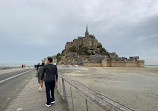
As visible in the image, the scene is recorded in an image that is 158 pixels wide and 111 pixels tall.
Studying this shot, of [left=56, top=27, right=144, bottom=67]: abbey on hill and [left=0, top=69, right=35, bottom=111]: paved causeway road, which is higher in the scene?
[left=56, top=27, right=144, bottom=67]: abbey on hill

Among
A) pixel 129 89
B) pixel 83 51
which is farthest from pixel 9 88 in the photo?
pixel 83 51

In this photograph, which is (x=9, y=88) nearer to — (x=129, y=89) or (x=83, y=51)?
(x=129, y=89)

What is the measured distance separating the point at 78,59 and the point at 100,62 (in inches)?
1226

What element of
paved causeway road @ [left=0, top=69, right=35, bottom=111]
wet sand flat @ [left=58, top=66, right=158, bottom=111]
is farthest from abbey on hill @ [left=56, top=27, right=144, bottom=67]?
paved causeway road @ [left=0, top=69, right=35, bottom=111]

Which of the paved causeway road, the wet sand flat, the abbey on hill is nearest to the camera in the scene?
the paved causeway road

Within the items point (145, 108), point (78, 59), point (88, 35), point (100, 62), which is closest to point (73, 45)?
point (88, 35)

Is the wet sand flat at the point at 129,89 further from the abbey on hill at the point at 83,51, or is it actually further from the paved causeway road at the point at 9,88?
the abbey on hill at the point at 83,51

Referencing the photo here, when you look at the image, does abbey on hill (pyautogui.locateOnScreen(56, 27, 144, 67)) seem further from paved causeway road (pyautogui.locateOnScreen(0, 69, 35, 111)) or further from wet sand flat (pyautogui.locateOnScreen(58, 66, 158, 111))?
paved causeway road (pyautogui.locateOnScreen(0, 69, 35, 111))

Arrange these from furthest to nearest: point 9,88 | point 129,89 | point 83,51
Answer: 1. point 83,51
2. point 129,89
3. point 9,88

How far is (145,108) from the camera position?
5562 millimetres

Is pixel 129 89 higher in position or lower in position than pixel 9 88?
lower

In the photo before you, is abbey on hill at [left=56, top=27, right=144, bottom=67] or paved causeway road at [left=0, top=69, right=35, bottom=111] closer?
paved causeway road at [left=0, top=69, right=35, bottom=111]

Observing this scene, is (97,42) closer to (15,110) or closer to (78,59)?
(78,59)

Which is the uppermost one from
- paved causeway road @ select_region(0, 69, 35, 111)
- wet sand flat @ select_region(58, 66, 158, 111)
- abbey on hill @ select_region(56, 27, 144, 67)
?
abbey on hill @ select_region(56, 27, 144, 67)
